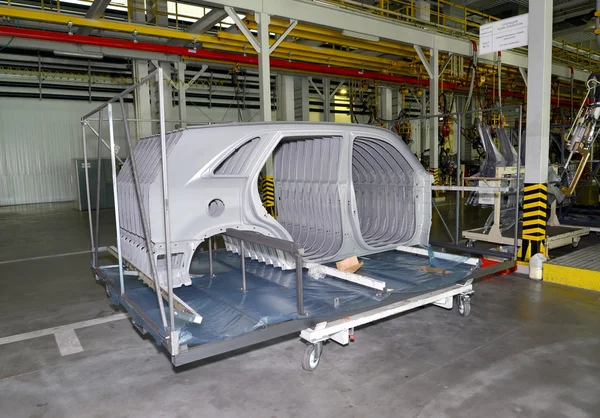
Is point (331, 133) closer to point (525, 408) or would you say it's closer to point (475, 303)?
point (475, 303)

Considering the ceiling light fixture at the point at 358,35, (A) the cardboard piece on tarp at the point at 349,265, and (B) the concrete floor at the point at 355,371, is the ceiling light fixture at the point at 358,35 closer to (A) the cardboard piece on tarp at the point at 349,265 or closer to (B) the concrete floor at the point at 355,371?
(A) the cardboard piece on tarp at the point at 349,265

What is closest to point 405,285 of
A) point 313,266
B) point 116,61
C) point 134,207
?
point 313,266

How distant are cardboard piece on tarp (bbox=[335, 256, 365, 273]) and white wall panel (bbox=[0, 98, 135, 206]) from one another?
529 inches

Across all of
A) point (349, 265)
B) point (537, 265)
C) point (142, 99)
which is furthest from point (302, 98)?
point (349, 265)

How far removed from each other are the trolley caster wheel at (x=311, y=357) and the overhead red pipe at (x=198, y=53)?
27.5ft

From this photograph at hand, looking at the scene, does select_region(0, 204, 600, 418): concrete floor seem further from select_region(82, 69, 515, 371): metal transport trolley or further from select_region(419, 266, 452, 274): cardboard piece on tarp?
select_region(419, 266, 452, 274): cardboard piece on tarp

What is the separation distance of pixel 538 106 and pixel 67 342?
226 inches

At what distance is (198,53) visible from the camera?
1045 centimetres

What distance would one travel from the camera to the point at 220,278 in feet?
14.4

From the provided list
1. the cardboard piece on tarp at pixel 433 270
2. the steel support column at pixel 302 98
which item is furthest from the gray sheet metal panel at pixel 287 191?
the steel support column at pixel 302 98

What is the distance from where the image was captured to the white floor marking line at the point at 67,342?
12.1ft

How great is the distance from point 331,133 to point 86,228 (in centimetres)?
825

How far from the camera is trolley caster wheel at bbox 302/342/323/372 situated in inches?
126

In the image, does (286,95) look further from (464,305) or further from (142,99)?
(464,305)
